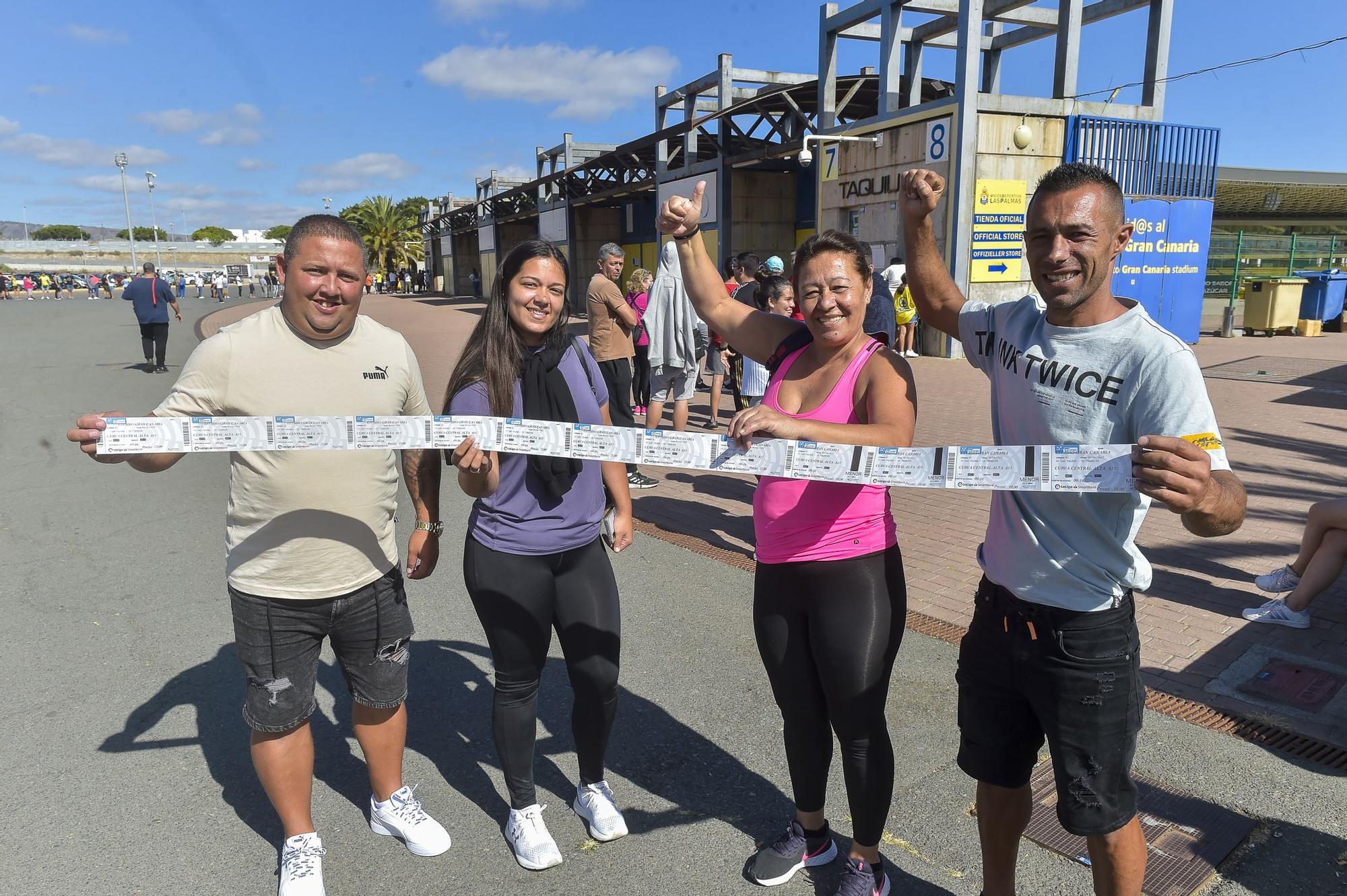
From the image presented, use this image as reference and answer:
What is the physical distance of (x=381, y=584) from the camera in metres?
2.77

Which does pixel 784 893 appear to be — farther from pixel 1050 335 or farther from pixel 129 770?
pixel 129 770

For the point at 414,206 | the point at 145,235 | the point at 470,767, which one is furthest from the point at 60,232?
the point at 470,767

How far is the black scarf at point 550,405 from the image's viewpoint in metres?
2.71

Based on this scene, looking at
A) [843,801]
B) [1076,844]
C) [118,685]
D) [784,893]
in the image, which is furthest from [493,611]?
[118,685]

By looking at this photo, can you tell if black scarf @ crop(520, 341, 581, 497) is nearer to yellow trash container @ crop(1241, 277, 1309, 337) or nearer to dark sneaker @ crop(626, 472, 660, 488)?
dark sneaker @ crop(626, 472, 660, 488)

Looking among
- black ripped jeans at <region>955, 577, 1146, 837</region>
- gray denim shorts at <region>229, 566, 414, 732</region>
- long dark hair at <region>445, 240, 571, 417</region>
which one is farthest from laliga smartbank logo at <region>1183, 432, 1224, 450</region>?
gray denim shorts at <region>229, 566, 414, 732</region>

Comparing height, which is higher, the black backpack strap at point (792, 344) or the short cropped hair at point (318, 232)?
the short cropped hair at point (318, 232)

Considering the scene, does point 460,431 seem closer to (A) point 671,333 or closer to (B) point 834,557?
(B) point 834,557

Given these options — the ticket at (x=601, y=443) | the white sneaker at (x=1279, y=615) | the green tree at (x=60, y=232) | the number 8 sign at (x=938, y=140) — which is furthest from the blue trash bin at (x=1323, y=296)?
the green tree at (x=60, y=232)

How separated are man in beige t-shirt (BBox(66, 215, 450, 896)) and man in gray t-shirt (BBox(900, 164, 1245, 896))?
1857 mm

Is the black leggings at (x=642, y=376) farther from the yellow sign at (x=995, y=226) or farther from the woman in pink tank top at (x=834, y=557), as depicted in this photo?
the yellow sign at (x=995, y=226)

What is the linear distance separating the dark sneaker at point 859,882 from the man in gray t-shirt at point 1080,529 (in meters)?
0.56

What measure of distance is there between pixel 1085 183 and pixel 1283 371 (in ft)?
49.2

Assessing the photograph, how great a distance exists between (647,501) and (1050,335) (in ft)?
17.8
